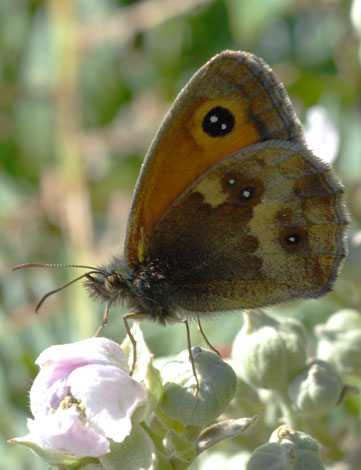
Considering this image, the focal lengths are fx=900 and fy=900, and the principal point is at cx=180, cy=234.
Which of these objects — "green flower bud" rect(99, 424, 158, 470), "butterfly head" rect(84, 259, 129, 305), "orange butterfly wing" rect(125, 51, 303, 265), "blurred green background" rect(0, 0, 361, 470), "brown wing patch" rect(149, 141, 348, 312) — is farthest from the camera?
"blurred green background" rect(0, 0, 361, 470)

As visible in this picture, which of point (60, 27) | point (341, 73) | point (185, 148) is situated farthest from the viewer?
point (60, 27)

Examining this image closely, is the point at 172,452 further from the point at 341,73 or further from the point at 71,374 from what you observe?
the point at 341,73

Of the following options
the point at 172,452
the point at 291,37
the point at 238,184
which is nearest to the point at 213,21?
the point at 291,37

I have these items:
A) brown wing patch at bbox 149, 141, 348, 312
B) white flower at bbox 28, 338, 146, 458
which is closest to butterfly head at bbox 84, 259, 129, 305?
brown wing patch at bbox 149, 141, 348, 312

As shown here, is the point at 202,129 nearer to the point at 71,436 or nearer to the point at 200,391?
the point at 200,391

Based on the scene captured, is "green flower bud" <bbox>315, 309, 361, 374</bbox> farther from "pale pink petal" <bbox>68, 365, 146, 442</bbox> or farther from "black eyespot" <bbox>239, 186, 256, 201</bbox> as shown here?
"pale pink petal" <bbox>68, 365, 146, 442</bbox>

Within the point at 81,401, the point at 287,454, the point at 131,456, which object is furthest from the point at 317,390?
the point at 81,401
